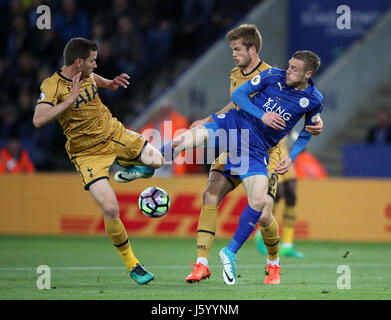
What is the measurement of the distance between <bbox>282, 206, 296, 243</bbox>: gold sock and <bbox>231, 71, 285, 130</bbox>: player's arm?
394cm

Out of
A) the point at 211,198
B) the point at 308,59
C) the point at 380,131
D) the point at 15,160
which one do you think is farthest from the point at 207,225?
the point at 380,131

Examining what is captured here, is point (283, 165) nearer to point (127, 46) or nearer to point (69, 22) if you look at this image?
point (69, 22)

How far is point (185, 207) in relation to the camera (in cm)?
1316

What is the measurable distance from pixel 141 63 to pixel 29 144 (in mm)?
2653

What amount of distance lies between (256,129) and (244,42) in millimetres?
826

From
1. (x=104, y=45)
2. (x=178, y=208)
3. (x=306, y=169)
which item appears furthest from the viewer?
(x=104, y=45)

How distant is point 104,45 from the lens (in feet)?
50.2

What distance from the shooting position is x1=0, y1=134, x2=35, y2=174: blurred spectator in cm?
1434

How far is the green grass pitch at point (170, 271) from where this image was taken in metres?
6.61

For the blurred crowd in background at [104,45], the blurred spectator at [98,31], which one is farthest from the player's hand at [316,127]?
the blurred spectator at [98,31]

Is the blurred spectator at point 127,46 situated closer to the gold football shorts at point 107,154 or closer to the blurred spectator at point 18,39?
the blurred spectator at point 18,39

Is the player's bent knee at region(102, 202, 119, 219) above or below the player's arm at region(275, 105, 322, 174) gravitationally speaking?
→ below

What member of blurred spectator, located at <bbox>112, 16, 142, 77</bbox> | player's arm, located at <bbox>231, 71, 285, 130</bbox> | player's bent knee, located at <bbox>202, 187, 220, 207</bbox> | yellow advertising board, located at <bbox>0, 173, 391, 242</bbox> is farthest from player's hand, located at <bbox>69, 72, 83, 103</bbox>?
blurred spectator, located at <bbox>112, 16, 142, 77</bbox>

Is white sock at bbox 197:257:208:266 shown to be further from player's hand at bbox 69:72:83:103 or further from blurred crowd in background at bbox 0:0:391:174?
blurred crowd in background at bbox 0:0:391:174
